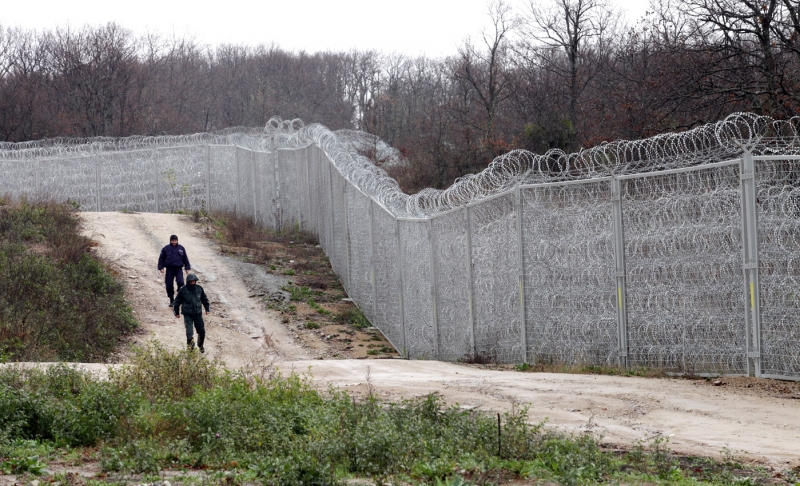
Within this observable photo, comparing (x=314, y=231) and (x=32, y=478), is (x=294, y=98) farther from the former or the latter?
(x=32, y=478)

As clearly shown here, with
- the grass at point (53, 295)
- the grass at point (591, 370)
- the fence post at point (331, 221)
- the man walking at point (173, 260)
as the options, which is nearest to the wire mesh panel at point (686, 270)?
the grass at point (591, 370)

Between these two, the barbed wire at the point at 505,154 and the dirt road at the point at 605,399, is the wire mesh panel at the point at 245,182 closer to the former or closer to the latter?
the barbed wire at the point at 505,154

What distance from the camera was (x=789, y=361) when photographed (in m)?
8.59

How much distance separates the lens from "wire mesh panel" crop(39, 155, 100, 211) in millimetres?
28703

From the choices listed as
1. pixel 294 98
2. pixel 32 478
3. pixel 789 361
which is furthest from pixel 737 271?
pixel 294 98

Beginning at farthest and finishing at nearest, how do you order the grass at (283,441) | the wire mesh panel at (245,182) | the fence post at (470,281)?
the wire mesh panel at (245,182) → the fence post at (470,281) → the grass at (283,441)

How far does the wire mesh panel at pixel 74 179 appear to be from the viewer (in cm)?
2870


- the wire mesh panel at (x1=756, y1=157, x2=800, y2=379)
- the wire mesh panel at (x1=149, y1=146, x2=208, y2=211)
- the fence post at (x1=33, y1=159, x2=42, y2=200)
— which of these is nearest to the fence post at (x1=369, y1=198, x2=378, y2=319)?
the wire mesh panel at (x1=756, y1=157, x2=800, y2=379)

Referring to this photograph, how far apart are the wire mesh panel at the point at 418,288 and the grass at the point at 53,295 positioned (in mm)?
4733

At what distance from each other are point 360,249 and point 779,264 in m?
10.9

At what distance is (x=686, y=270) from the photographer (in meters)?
9.33

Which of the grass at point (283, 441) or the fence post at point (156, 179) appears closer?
the grass at point (283, 441)

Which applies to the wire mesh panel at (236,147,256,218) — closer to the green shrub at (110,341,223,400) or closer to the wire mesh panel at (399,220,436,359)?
the wire mesh panel at (399,220,436,359)

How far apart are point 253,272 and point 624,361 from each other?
1262 centimetres
